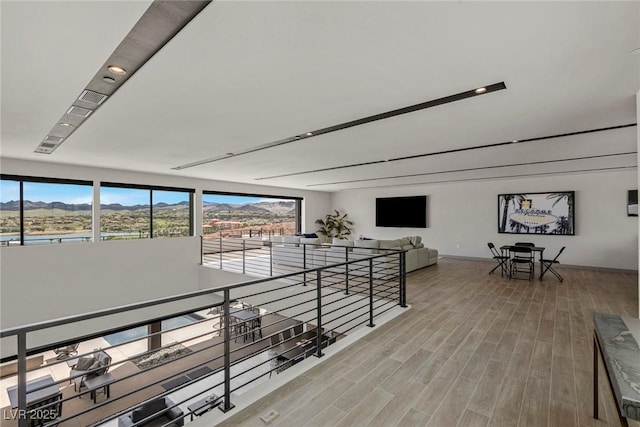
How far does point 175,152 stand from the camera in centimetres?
534

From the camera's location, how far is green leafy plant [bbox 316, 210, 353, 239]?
41.3 ft

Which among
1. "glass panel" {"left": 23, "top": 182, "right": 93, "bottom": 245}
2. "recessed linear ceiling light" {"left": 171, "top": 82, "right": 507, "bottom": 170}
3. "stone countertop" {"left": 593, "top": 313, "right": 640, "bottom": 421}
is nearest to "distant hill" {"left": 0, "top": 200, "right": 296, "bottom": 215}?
"glass panel" {"left": 23, "top": 182, "right": 93, "bottom": 245}

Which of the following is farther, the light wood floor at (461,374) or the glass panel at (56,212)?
the glass panel at (56,212)

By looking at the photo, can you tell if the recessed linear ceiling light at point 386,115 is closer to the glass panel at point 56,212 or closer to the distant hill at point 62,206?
the distant hill at point 62,206

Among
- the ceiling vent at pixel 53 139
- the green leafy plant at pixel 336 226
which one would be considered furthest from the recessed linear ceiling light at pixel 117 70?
the green leafy plant at pixel 336 226

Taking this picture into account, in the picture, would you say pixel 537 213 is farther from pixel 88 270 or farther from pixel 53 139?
pixel 88 270

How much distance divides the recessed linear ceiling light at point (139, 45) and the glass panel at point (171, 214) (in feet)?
18.6

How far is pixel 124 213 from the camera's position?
25.7 feet

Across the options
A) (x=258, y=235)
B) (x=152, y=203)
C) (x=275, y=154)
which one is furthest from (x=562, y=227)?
(x=152, y=203)

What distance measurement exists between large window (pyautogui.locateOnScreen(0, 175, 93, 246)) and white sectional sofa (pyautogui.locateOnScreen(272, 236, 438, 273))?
460 cm

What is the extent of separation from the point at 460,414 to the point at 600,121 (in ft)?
12.2

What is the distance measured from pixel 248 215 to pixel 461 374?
946 cm

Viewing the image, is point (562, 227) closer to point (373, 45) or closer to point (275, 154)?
point (275, 154)

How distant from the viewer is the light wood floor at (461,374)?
2.14 metres
